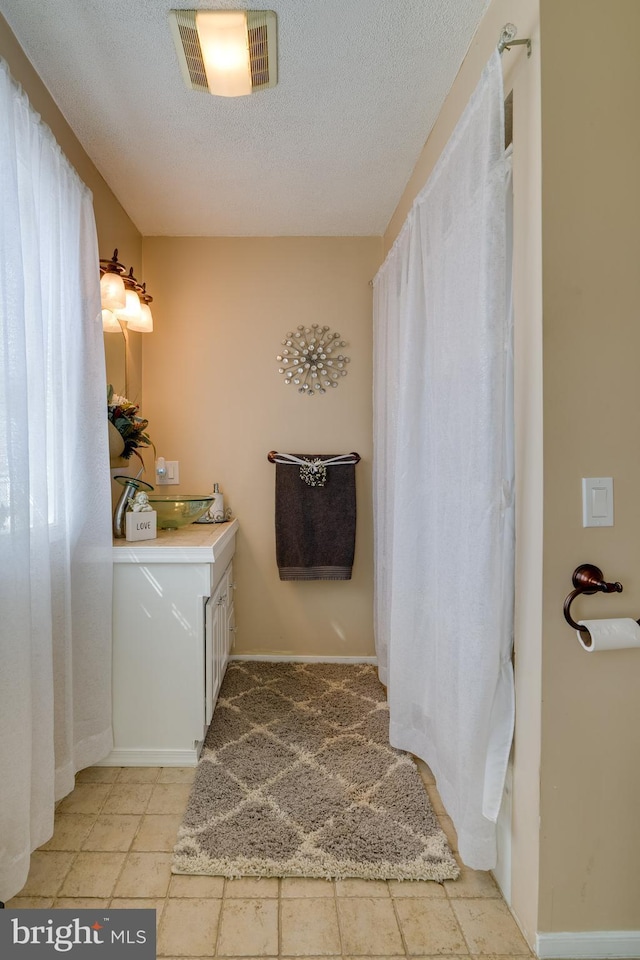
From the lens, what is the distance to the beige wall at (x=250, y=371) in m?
2.93

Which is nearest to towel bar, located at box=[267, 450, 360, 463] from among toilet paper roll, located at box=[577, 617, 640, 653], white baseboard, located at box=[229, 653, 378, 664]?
white baseboard, located at box=[229, 653, 378, 664]

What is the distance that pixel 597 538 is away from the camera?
1223 millimetres

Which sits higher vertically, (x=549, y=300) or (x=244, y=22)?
(x=244, y=22)

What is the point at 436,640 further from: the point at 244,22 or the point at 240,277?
the point at 240,277

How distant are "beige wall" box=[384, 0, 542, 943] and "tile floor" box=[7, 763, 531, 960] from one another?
144mm

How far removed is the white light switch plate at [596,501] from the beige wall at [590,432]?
2 centimetres

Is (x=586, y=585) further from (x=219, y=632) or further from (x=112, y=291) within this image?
(x=112, y=291)

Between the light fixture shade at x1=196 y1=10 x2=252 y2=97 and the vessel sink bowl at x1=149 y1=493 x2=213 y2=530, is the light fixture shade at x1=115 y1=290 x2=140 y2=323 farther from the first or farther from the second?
the light fixture shade at x1=196 y1=10 x2=252 y2=97

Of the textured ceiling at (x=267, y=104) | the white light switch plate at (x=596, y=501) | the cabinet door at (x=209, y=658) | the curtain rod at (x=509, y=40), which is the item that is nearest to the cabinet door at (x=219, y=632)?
the cabinet door at (x=209, y=658)

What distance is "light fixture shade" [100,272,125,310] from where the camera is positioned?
217 centimetres

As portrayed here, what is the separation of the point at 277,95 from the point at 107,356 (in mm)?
1270

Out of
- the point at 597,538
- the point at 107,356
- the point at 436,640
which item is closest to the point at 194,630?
the point at 436,640

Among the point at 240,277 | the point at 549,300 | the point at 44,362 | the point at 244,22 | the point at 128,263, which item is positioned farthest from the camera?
the point at 240,277

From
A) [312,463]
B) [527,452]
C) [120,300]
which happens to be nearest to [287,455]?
[312,463]
